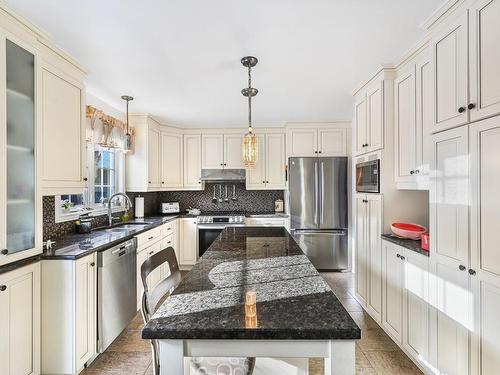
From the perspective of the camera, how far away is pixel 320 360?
2221mm

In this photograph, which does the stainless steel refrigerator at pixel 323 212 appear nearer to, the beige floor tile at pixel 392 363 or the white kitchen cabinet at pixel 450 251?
the beige floor tile at pixel 392 363

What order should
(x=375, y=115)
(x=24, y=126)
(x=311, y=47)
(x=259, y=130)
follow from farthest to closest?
(x=259, y=130), (x=375, y=115), (x=311, y=47), (x=24, y=126)

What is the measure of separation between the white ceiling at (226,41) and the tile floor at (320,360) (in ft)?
7.99

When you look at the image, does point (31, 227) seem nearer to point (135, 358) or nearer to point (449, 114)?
point (135, 358)

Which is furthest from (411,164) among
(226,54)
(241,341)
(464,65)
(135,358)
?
(135,358)

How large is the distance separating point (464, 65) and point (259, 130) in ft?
10.9

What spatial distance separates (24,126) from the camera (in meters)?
1.75

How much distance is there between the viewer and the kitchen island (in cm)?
88

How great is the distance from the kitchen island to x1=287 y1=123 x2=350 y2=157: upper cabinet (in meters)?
3.20

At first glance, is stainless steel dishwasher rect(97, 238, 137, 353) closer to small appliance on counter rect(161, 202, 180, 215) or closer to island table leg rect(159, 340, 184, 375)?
island table leg rect(159, 340, 184, 375)

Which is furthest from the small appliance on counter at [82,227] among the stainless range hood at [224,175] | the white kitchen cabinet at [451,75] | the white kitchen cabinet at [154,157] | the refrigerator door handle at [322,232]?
the white kitchen cabinet at [451,75]

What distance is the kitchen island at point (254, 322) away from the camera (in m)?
0.88

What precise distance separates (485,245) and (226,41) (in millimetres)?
2014

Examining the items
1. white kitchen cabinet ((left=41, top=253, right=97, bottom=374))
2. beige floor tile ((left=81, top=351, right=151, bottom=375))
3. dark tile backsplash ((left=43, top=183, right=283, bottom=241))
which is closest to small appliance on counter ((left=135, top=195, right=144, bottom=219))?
dark tile backsplash ((left=43, top=183, right=283, bottom=241))
